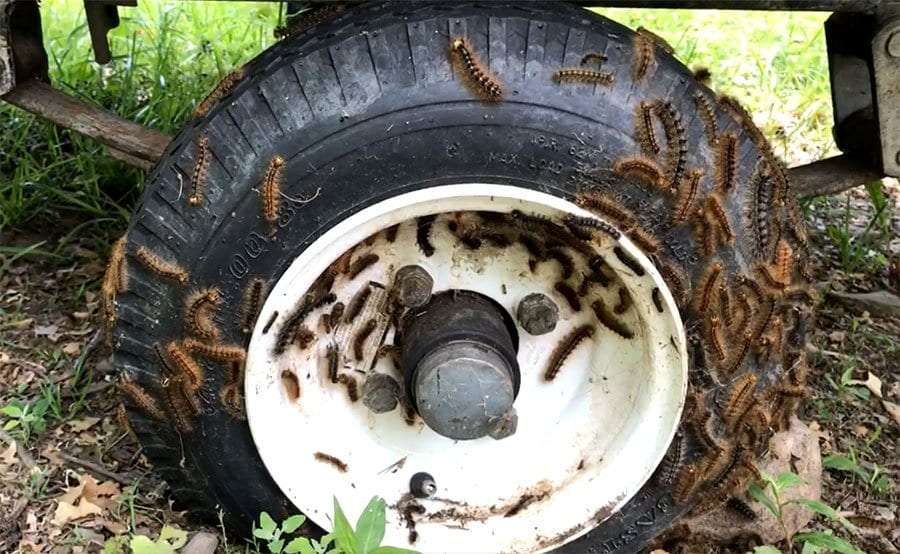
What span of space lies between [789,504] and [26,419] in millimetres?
2272

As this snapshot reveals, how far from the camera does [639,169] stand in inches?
93.3

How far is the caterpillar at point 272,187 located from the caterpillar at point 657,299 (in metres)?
0.90

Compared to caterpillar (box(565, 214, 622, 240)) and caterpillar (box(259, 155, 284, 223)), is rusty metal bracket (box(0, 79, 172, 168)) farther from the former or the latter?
caterpillar (box(565, 214, 622, 240))

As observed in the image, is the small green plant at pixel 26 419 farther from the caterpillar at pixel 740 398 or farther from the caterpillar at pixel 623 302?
the caterpillar at pixel 740 398

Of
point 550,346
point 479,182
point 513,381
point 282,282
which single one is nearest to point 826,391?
point 550,346

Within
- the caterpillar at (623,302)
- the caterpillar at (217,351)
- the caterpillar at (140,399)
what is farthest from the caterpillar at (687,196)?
the caterpillar at (140,399)

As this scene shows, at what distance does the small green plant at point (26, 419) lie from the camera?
3160 mm

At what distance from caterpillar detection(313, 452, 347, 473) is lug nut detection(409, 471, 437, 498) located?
193mm

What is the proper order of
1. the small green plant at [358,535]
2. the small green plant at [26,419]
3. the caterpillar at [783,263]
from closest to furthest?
1. the small green plant at [358,535]
2. the caterpillar at [783,263]
3. the small green plant at [26,419]

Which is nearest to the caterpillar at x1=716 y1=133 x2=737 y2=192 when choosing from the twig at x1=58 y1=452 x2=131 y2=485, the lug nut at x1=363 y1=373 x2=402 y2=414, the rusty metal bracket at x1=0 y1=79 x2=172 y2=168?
the lug nut at x1=363 y1=373 x2=402 y2=414

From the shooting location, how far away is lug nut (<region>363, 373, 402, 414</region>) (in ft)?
8.79

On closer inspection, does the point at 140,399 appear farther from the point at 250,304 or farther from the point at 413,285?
the point at 413,285

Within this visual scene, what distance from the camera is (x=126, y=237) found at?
2473 mm

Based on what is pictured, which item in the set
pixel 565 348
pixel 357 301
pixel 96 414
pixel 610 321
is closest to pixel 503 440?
pixel 565 348
